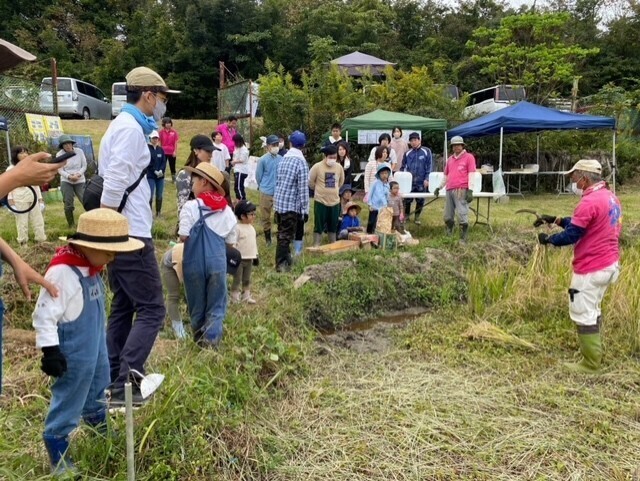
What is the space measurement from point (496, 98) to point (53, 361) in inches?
730

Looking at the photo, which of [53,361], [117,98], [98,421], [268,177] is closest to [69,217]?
[268,177]

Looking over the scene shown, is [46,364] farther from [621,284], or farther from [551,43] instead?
[551,43]

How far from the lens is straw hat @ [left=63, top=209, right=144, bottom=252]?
2381 millimetres

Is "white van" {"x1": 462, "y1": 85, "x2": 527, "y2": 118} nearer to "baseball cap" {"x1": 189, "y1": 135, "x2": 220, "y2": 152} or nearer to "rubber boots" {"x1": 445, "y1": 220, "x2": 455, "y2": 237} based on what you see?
"rubber boots" {"x1": 445, "y1": 220, "x2": 455, "y2": 237}

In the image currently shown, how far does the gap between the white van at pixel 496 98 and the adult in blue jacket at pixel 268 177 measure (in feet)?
37.5

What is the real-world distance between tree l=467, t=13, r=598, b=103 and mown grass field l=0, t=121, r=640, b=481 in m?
16.6

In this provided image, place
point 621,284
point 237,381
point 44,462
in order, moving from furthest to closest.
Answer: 1. point 621,284
2. point 237,381
3. point 44,462

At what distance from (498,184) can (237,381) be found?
27.5ft

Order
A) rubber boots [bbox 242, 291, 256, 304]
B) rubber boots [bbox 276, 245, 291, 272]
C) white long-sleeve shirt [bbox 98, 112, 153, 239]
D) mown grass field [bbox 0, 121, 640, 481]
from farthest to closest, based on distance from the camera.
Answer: rubber boots [bbox 276, 245, 291, 272]
rubber boots [bbox 242, 291, 256, 304]
white long-sleeve shirt [bbox 98, 112, 153, 239]
mown grass field [bbox 0, 121, 640, 481]

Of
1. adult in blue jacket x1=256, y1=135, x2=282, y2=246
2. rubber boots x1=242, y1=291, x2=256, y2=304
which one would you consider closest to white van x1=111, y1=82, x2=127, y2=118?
adult in blue jacket x1=256, y1=135, x2=282, y2=246

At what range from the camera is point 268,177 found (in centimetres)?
767

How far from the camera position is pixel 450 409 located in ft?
11.9

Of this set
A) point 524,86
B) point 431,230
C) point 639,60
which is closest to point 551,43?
point 524,86

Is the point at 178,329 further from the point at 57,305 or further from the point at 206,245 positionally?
the point at 57,305
